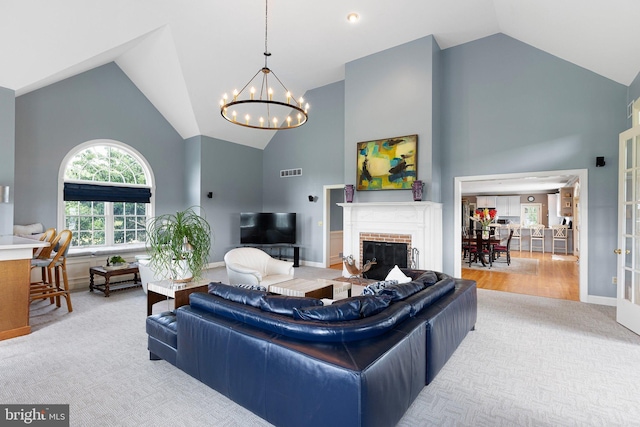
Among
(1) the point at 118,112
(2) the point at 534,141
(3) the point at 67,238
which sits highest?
(1) the point at 118,112

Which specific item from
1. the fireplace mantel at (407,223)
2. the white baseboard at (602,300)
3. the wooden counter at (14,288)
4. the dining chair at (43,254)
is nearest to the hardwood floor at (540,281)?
the white baseboard at (602,300)

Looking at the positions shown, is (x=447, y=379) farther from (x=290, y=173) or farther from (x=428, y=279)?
(x=290, y=173)

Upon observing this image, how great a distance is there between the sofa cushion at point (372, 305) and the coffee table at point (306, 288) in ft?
5.33

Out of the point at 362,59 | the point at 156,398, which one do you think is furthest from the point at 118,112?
the point at 156,398

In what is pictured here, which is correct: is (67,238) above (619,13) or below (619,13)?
below

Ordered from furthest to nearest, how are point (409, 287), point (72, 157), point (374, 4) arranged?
point (72, 157) → point (374, 4) → point (409, 287)

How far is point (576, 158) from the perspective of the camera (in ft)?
16.5

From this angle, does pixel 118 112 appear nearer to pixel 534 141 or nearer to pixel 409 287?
pixel 409 287

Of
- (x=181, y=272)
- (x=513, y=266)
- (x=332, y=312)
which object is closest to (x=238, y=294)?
(x=332, y=312)

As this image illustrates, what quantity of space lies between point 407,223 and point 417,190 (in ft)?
2.23

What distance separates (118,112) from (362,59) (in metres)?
5.05

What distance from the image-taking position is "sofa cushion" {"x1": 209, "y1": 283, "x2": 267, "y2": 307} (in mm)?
2322

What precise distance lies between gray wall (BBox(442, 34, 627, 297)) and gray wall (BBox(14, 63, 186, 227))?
6.10 meters

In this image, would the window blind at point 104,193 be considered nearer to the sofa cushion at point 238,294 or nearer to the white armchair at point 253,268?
the white armchair at point 253,268
